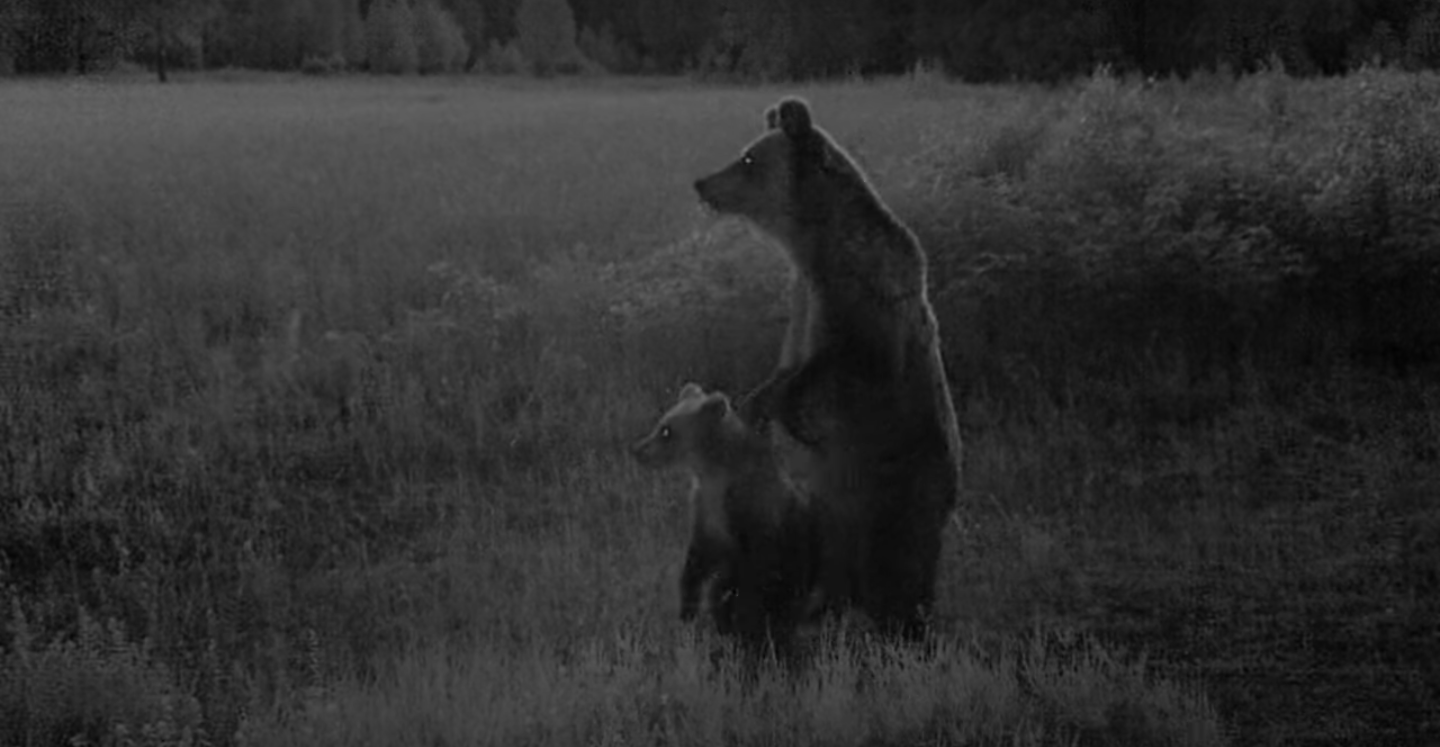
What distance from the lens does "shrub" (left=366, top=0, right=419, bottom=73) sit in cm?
1448

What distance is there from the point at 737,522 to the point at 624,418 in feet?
13.3

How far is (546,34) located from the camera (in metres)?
15.8

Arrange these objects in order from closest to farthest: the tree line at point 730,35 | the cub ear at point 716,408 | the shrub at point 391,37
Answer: the cub ear at point 716,408
the tree line at point 730,35
the shrub at point 391,37

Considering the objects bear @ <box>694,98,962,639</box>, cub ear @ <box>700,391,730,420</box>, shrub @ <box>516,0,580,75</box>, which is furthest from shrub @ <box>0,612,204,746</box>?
shrub @ <box>516,0,580,75</box>

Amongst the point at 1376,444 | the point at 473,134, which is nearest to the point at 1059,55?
the point at 473,134

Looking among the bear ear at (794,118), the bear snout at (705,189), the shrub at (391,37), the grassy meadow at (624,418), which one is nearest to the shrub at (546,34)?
the grassy meadow at (624,418)

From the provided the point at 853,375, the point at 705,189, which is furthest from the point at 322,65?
the point at 853,375

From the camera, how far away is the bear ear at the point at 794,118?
16.0ft

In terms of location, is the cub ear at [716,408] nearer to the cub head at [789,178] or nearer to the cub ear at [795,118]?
the cub head at [789,178]

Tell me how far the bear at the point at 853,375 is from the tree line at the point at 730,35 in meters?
7.93

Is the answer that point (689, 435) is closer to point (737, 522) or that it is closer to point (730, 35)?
point (737, 522)

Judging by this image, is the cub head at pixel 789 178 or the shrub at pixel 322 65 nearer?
the cub head at pixel 789 178

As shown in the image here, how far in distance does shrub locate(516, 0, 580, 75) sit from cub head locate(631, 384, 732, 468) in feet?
37.2

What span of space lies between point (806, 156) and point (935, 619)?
1.38 metres
